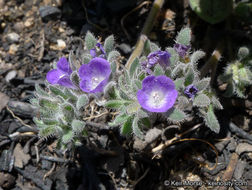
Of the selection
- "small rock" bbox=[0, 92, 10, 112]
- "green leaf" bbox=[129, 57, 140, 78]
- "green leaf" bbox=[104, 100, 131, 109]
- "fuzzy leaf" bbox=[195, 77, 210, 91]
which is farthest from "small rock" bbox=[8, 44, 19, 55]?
"fuzzy leaf" bbox=[195, 77, 210, 91]

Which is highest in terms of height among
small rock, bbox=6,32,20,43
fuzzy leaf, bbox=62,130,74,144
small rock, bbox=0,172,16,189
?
fuzzy leaf, bbox=62,130,74,144

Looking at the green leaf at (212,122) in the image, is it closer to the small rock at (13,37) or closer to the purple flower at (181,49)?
the purple flower at (181,49)

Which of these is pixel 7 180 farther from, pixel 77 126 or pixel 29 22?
pixel 29 22

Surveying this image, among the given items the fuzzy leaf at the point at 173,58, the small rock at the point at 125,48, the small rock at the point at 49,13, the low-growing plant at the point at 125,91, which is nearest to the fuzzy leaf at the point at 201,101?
the low-growing plant at the point at 125,91

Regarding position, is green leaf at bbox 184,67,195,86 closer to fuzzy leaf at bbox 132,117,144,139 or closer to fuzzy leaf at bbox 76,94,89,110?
fuzzy leaf at bbox 132,117,144,139

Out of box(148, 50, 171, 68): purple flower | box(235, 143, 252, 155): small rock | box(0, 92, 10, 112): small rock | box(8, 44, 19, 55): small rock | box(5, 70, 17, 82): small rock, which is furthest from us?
box(8, 44, 19, 55): small rock

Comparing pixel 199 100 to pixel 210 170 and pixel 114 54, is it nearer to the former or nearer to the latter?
pixel 114 54
